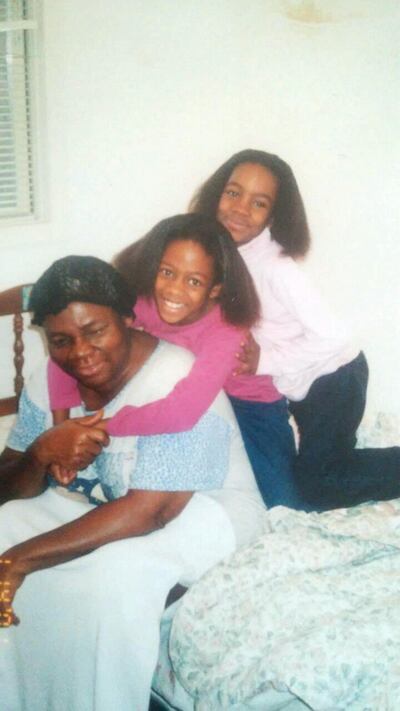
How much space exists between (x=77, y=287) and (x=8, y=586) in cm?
58

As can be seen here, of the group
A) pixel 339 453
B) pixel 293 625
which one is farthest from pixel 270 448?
pixel 293 625

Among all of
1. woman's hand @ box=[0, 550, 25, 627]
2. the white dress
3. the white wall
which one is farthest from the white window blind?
woman's hand @ box=[0, 550, 25, 627]

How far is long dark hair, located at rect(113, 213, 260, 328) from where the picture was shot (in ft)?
5.53

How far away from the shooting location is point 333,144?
92.5 inches

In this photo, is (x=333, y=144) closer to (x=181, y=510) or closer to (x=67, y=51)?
(x=67, y=51)

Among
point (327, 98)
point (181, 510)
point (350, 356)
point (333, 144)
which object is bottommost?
point (181, 510)

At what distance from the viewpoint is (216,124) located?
269cm

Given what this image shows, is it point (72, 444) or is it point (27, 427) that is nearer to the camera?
point (72, 444)

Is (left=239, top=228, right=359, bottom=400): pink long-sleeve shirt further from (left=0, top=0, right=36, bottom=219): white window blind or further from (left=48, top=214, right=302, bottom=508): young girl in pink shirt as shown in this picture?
(left=0, top=0, right=36, bottom=219): white window blind

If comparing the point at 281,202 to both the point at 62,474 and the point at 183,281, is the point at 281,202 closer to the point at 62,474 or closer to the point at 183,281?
the point at 183,281

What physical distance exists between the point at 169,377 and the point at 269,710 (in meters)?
0.66

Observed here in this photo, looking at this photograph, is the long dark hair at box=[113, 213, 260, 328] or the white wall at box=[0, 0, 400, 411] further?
the white wall at box=[0, 0, 400, 411]

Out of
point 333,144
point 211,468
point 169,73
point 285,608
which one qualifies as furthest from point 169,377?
point 169,73

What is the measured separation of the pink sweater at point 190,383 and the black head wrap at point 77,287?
0.21 meters
